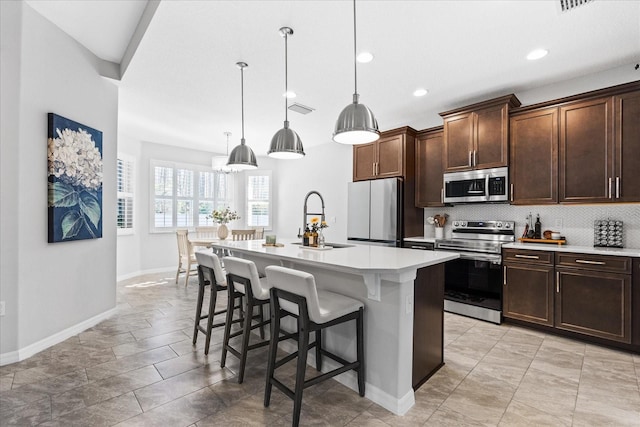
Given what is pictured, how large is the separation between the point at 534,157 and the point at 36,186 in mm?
4938

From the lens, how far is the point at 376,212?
4.62 m

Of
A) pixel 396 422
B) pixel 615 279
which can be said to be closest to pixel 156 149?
pixel 396 422

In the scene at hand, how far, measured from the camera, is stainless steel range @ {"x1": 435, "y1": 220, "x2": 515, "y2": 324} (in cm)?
354

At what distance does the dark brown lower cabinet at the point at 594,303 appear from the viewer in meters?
2.78

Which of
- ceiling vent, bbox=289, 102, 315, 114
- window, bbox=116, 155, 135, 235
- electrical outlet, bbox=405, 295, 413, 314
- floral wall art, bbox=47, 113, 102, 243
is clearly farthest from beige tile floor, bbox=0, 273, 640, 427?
window, bbox=116, 155, 135, 235

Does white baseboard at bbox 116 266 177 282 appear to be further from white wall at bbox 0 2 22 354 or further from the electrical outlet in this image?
the electrical outlet

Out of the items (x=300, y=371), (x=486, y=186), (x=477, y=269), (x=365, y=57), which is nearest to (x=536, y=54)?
(x=486, y=186)

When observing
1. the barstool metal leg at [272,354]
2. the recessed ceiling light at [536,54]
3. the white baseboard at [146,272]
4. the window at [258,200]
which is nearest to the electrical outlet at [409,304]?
the barstool metal leg at [272,354]

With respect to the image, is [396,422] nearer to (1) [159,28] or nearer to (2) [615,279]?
(2) [615,279]

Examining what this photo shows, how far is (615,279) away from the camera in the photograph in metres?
2.81

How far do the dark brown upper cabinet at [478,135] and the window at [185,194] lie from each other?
16.9 ft

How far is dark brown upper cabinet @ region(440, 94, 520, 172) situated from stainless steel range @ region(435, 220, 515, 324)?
820 mm

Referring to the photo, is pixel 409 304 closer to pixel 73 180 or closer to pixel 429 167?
pixel 429 167

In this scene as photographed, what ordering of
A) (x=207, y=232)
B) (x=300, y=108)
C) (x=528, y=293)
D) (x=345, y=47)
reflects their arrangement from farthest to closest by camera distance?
(x=207, y=232) → (x=300, y=108) → (x=528, y=293) → (x=345, y=47)
